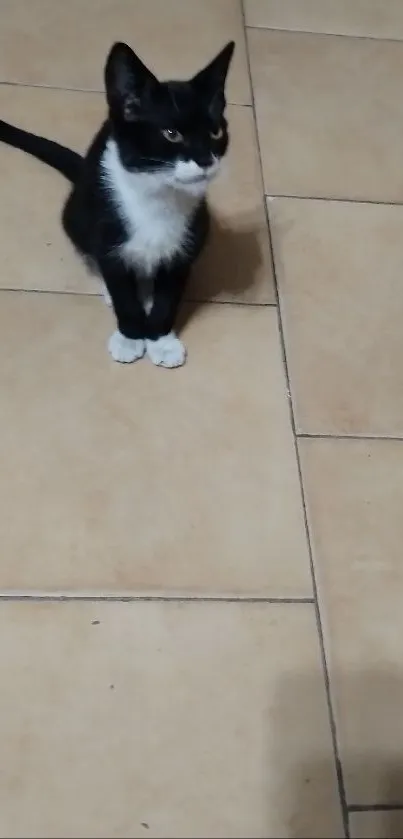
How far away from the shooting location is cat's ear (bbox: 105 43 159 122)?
3.08 feet

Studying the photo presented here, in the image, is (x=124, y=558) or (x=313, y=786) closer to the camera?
(x=313, y=786)

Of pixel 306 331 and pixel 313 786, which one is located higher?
pixel 306 331

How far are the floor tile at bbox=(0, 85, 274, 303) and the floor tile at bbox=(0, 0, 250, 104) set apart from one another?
0.07m

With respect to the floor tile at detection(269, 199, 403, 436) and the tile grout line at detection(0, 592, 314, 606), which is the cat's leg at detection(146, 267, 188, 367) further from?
the tile grout line at detection(0, 592, 314, 606)

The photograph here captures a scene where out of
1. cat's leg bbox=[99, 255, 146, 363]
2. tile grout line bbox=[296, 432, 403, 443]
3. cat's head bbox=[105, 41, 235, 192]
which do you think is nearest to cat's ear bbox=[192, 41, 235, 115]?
cat's head bbox=[105, 41, 235, 192]

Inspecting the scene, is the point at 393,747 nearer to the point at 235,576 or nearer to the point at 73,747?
the point at 235,576

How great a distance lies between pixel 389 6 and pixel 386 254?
799 mm

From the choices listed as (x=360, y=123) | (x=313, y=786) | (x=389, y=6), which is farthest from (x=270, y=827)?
(x=389, y=6)

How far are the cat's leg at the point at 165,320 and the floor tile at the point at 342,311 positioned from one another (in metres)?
0.20

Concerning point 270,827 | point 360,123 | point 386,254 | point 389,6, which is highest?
point 389,6

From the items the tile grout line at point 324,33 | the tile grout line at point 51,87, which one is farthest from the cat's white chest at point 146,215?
the tile grout line at point 324,33

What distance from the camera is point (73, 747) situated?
3.19ft

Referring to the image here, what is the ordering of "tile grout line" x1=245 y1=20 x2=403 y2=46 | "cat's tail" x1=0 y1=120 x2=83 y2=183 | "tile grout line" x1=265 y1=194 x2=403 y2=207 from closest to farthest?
1. "cat's tail" x1=0 y1=120 x2=83 y2=183
2. "tile grout line" x1=265 y1=194 x2=403 y2=207
3. "tile grout line" x1=245 y1=20 x2=403 y2=46

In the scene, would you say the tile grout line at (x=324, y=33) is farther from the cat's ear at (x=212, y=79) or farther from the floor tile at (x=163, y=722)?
the floor tile at (x=163, y=722)
